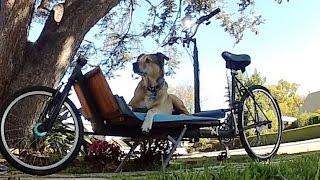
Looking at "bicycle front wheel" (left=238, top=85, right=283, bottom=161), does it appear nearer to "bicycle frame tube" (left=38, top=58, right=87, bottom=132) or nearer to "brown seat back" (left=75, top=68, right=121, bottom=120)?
"brown seat back" (left=75, top=68, right=121, bottom=120)

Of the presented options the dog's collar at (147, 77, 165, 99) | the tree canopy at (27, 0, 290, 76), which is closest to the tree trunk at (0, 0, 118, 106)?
the dog's collar at (147, 77, 165, 99)

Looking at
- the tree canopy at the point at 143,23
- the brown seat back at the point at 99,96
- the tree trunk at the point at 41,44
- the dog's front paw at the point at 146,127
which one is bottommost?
the dog's front paw at the point at 146,127

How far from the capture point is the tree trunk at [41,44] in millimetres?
5340

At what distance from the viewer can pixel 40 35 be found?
6105mm

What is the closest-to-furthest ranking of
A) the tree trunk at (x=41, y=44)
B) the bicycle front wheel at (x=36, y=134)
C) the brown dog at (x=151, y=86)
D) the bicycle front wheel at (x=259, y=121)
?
1. the bicycle front wheel at (x=36, y=134)
2. the brown dog at (x=151, y=86)
3. the bicycle front wheel at (x=259, y=121)
4. the tree trunk at (x=41, y=44)

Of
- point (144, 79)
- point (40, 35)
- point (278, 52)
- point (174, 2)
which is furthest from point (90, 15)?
point (278, 52)

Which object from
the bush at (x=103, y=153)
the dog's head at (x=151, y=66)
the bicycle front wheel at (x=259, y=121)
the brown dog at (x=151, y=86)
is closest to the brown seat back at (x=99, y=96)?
the brown dog at (x=151, y=86)

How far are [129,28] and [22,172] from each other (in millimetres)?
8460

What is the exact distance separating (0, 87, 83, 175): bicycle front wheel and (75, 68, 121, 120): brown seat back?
10.8 inches

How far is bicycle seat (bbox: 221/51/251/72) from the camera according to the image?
16.8 ft

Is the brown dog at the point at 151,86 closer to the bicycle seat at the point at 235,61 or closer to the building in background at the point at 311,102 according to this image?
the bicycle seat at the point at 235,61

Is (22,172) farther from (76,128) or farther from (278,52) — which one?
(278,52)

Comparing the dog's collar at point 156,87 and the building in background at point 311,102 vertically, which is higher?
the building in background at point 311,102

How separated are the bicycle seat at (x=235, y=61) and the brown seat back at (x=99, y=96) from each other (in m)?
1.63
